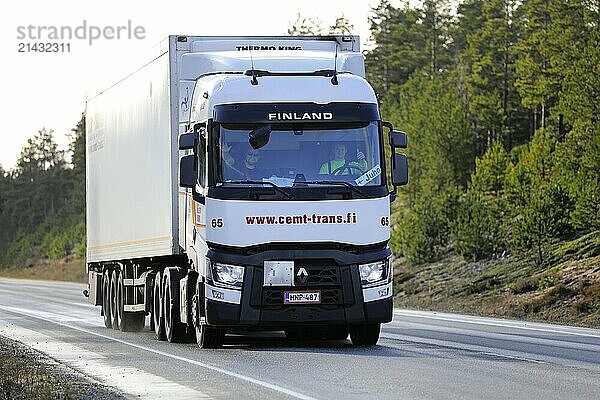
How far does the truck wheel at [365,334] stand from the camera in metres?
21.6

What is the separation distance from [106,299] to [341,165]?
10295mm

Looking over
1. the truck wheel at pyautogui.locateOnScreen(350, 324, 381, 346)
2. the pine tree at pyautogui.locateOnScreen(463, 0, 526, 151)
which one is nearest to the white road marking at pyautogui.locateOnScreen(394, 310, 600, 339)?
the truck wheel at pyautogui.locateOnScreen(350, 324, 381, 346)

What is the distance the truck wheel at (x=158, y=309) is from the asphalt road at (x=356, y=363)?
1.20 feet

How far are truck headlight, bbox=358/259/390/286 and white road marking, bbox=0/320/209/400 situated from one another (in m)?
3.72

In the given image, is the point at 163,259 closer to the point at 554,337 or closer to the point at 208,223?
the point at 208,223

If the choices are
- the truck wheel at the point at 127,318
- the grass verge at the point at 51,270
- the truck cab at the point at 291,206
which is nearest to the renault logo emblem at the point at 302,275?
the truck cab at the point at 291,206

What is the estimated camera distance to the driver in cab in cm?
2031

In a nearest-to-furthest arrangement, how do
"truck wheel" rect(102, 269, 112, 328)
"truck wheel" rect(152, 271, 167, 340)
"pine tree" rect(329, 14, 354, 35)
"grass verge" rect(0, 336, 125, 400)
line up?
"grass verge" rect(0, 336, 125, 400) < "truck wheel" rect(152, 271, 167, 340) < "truck wheel" rect(102, 269, 112, 328) < "pine tree" rect(329, 14, 354, 35)

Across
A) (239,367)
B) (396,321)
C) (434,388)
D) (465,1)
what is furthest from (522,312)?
(465,1)

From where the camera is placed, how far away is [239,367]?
17.9 meters

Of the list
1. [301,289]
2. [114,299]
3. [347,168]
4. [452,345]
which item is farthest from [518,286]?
[301,289]

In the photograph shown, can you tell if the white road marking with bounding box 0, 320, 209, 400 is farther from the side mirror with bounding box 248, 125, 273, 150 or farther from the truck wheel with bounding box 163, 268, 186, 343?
the side mirror with bounding box 248, 125, 273, 150

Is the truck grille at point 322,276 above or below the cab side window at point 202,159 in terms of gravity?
below

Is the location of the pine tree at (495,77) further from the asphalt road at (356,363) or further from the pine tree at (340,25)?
the asphalt road at (356,363)
